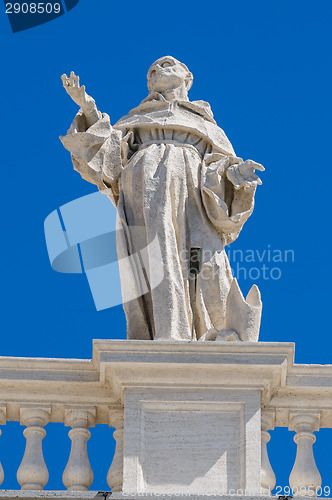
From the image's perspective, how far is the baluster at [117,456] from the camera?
1208 cm

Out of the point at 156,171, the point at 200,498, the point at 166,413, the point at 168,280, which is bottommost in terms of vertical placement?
the point at 200,498

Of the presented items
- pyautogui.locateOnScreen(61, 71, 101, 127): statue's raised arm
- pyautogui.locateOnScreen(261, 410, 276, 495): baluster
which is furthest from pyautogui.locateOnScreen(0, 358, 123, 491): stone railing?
pyautogui.locateOnScreen(61, 71, 101, 127): statue's raised arm

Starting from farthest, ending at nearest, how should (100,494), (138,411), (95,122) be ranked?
(95,122) < (138,411) < (100,494)

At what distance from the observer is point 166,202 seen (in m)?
13.8

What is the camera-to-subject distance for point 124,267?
1359 centimetres

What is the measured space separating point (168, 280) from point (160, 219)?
60 centimetres

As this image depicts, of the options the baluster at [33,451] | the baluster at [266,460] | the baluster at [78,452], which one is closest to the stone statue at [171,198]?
the baluster at [266,460]

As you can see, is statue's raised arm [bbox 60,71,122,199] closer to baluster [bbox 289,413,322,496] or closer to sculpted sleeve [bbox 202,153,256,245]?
sculpted sleeve [bbox 202,153,256,245]

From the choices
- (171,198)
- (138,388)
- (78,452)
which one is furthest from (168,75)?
(78,452)

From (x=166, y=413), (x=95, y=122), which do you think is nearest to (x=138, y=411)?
(x=166, y=413)

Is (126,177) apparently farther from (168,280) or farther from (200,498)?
(200,498)

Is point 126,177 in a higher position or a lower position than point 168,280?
higher

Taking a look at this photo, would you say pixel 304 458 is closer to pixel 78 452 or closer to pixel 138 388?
pixel 138 388

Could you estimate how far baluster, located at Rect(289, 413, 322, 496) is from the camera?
12039 mm
